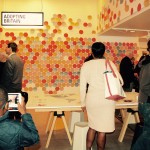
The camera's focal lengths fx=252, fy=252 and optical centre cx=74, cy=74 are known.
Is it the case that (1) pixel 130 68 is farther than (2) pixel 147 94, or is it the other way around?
(1) pixel 130 68

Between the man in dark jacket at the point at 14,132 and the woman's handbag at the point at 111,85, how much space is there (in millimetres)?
1241

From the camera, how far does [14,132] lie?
1529 mm

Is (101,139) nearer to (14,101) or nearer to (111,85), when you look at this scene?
(111,85)

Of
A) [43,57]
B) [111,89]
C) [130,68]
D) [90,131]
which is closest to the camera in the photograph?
[111,89]

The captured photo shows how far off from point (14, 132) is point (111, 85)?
139 cm

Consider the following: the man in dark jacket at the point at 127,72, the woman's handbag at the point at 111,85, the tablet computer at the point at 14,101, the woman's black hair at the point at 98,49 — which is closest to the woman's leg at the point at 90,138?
the woman's handbag at the point at 111,85

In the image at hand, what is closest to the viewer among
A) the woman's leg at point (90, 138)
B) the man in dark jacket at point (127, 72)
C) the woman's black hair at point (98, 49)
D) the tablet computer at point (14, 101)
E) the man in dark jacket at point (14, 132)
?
the man in dark jacket at point (14, 132)

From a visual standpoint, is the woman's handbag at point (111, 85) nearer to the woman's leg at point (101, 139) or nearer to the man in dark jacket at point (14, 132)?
the woman's leg at point (101, 139)

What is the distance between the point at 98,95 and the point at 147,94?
25.7 inches

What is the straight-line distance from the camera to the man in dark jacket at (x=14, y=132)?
152 centimetres

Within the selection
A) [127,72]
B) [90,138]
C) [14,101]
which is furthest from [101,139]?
[127,72]

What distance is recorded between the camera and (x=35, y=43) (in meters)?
6.23

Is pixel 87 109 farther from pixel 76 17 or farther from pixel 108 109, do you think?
pixel 76 17

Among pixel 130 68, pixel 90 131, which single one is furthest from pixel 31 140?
pixel 130 68
